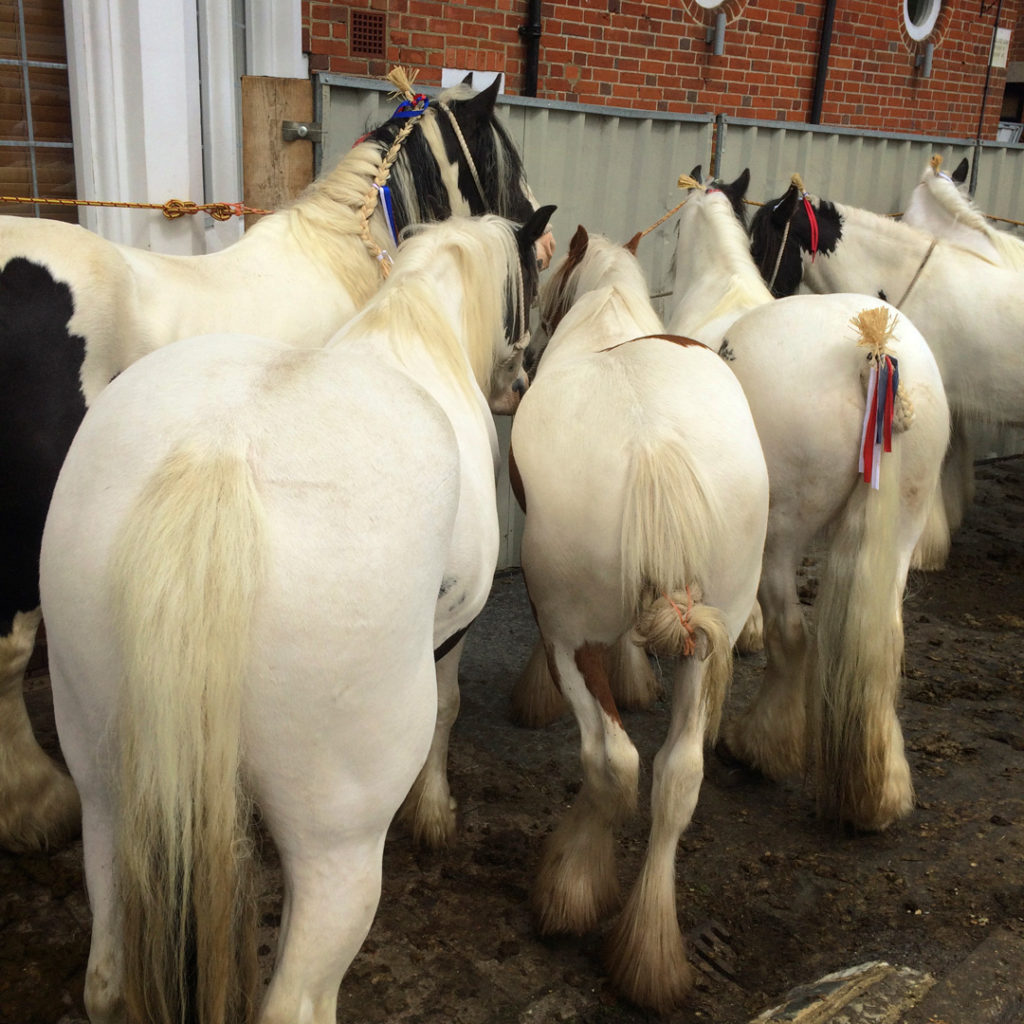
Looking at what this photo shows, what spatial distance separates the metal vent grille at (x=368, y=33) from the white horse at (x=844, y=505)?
8.61 feet

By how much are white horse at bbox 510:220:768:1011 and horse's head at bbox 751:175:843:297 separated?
2.25m

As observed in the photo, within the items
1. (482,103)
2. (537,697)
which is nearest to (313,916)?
(537,697)

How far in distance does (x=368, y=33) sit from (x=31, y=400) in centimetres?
297

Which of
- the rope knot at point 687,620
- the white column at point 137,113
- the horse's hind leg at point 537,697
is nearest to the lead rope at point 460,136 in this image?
the white column at point 137,113

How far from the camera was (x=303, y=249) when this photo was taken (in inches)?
A: 120

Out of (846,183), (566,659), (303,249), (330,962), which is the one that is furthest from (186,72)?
(846,183)

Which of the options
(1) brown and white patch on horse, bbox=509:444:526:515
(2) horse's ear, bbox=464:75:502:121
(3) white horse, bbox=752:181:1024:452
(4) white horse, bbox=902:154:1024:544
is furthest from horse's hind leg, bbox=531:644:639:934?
(4) white horse, bbox=902:154:1024:544

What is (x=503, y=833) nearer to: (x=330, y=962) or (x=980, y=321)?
(x=330, y=962)

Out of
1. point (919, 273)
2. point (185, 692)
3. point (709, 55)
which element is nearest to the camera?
point (185, 692)

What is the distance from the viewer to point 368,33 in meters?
4.56

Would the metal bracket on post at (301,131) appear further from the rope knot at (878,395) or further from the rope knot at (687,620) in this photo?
the rope knot at (687,620)

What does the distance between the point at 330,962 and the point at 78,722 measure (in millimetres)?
561

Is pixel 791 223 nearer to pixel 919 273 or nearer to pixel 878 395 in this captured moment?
pixel 919 273

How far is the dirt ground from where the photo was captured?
2355 mm
